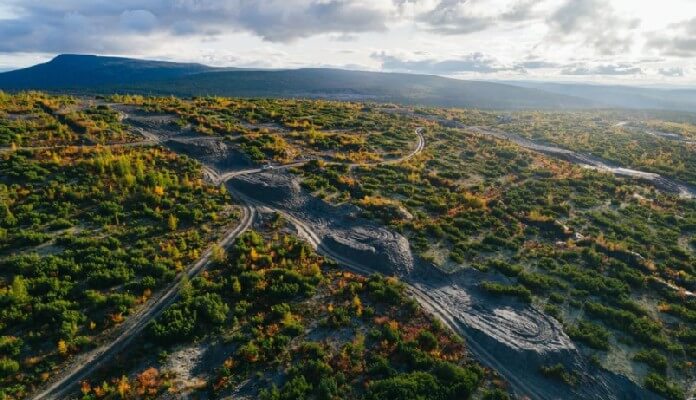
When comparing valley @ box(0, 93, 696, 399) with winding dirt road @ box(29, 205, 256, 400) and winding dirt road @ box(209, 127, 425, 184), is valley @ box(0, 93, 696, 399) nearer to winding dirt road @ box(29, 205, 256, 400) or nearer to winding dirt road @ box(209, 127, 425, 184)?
winding dirt road @ box(29, 205, 256, 400)

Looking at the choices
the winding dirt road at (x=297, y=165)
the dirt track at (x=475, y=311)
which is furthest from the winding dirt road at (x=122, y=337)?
the winding dirt road at (x=297, y=165)

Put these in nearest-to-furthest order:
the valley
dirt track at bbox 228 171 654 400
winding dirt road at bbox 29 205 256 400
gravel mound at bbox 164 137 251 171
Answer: winding dirt road at bbox 29 205 256 400 → the valley → dirt track at bbox 228 171 654 400 → gravel mound at bbox 164 137 251 171

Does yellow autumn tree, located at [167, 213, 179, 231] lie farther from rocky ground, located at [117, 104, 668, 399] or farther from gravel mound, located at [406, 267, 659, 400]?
gravel mound, located at [406, 267, 659, 400]

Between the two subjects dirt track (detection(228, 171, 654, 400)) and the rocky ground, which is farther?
the rocky ground

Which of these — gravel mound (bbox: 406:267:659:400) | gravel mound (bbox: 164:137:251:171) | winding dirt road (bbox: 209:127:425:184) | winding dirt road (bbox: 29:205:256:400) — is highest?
gravel mound (bbox: 164:137:251:171)

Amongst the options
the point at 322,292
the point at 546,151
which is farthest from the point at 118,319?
the point at 546,151

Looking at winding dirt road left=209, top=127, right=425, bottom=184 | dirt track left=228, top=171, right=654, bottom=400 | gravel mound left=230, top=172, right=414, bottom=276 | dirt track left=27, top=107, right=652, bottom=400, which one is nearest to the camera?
dirt track left=27, top=107, right=652, bottom=400

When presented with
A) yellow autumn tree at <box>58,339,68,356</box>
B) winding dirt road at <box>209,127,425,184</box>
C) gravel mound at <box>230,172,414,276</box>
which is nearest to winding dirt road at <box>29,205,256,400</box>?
yellow autumn tree at <box>58,339,68,356</box>

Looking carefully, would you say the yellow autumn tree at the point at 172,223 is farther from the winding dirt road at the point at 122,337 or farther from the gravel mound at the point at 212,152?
the gravel mound at the point at 212,152

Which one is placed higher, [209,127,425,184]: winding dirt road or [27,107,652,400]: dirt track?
[209,127,425,184]: winding dirt road

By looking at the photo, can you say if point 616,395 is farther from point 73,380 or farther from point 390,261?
point 73,380

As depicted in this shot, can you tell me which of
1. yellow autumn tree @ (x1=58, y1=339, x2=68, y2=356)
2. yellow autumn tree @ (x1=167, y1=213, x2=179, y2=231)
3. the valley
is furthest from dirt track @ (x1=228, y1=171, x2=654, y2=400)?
yellow autumn tree @ (x1=58, y1=339, x2=68, y2=356)

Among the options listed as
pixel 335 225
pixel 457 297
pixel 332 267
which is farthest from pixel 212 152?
pixel 457 297
